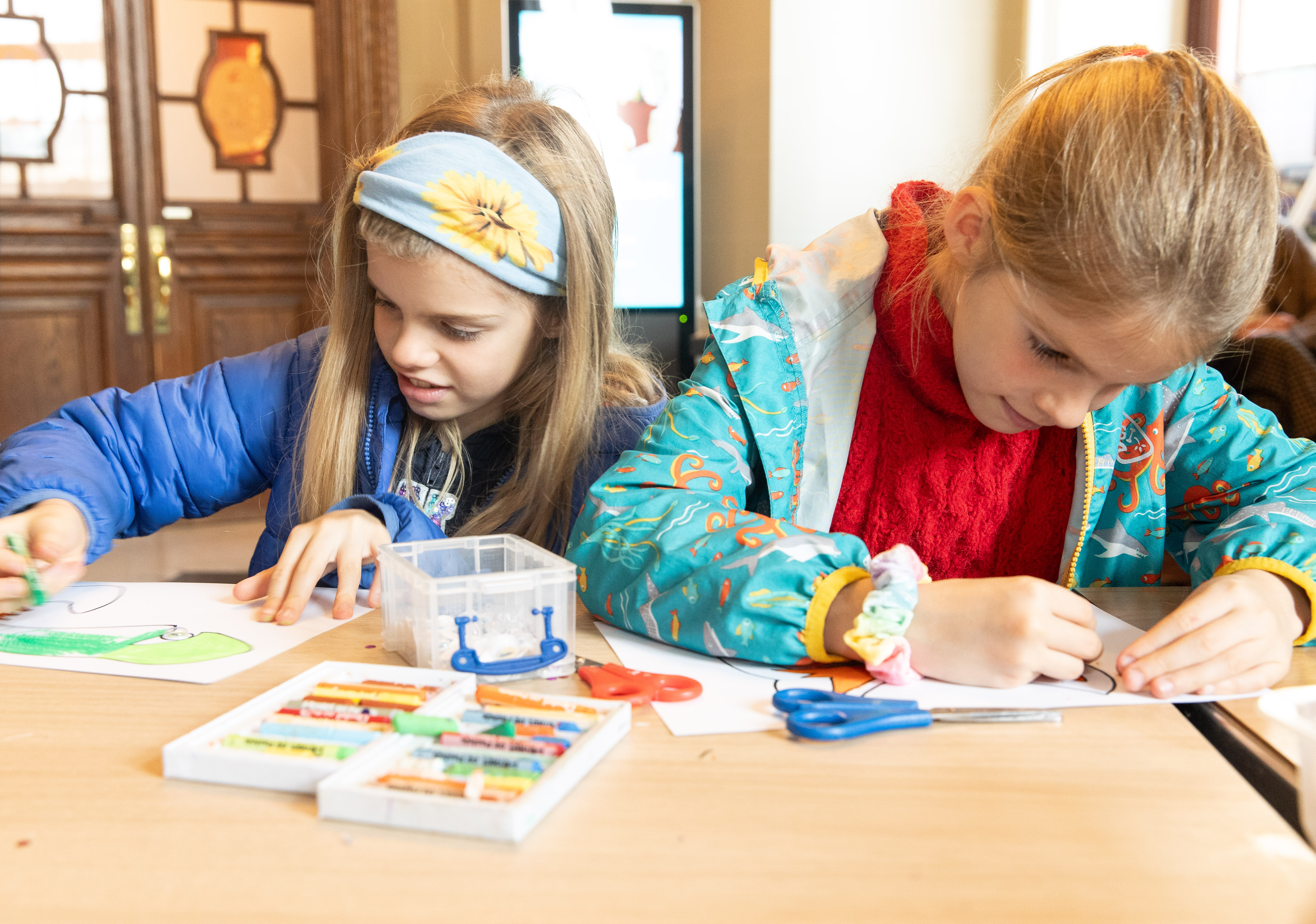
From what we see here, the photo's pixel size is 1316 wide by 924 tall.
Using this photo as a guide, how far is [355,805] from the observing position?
45 cm

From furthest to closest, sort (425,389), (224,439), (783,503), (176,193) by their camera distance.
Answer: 1. (176,193)
2. (224,439)
3. (425,389)
4. (783,503)

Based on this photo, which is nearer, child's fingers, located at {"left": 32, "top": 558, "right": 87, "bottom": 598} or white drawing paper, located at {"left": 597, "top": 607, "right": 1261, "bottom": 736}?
white drawing paper, located at {"left": 597, "top": 607, "right": 1261, "bottom": 736}

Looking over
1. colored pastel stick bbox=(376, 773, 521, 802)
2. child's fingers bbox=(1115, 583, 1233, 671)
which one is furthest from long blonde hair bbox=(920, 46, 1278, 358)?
colored pastel stick bbox=(376, 773, 521, 802)

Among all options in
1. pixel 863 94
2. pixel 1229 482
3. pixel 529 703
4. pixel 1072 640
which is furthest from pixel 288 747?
pixel 863 94

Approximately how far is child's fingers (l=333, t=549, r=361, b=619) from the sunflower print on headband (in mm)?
309

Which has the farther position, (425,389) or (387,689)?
(425,389)

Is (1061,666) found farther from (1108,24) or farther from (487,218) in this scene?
(1108,24)

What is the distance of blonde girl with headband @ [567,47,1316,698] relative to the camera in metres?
0.65

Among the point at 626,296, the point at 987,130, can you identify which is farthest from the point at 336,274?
the point at 626,296

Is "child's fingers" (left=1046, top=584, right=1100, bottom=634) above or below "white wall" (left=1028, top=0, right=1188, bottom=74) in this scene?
below

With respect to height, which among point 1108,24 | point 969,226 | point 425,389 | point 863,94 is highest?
point 1108,24

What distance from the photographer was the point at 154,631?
0.73 metres

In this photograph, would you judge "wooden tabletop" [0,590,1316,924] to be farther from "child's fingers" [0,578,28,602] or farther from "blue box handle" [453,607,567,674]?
"child's fingers" [0,578,28,602]

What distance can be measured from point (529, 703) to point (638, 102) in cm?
238
